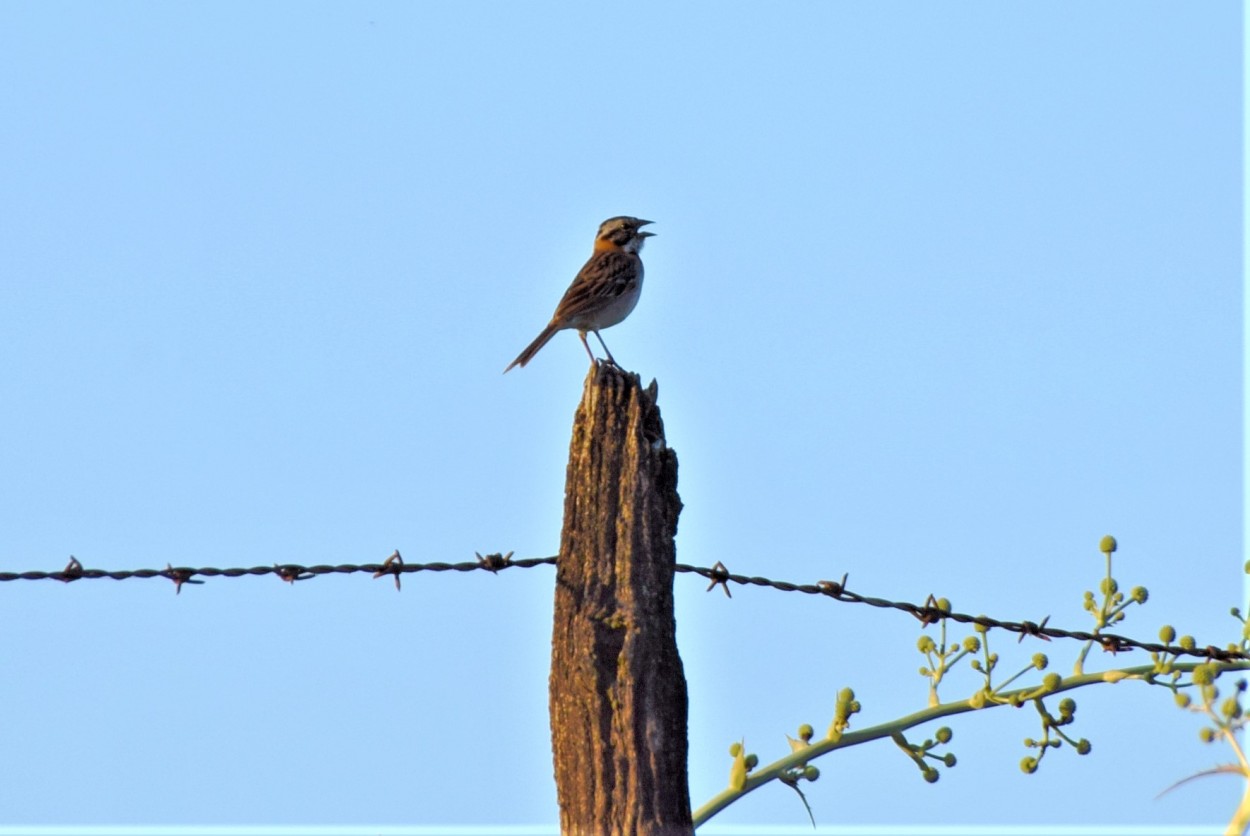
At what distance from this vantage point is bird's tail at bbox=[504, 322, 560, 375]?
10297 mm

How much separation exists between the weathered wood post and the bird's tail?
530cm

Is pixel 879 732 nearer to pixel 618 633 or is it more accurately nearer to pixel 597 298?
pixel 618 633

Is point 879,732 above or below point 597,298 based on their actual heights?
below

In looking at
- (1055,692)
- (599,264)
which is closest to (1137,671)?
(1055,692)

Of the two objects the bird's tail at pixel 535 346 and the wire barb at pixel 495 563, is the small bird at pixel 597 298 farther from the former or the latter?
the wire barb at pixel 495 563

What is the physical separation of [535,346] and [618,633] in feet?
19.3

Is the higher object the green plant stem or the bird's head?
the bird's head

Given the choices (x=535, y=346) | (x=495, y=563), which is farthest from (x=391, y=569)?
(x=535, y=346)

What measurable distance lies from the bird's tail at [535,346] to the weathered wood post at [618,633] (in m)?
5.30

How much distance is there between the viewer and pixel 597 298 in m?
10.8

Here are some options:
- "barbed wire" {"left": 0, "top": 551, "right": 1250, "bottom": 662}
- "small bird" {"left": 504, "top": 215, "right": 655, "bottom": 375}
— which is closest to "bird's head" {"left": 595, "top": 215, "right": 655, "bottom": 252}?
"small bird" {"left": 504, "top": 215, "right": 655, "bottom": 375}

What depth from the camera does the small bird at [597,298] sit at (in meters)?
10.6

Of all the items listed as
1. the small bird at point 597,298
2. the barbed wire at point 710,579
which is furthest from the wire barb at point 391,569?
the small bird at point 597,298

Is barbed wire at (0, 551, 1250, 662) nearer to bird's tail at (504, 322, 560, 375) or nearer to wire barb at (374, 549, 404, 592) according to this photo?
wire barb at (374, 549, 404, 592)
